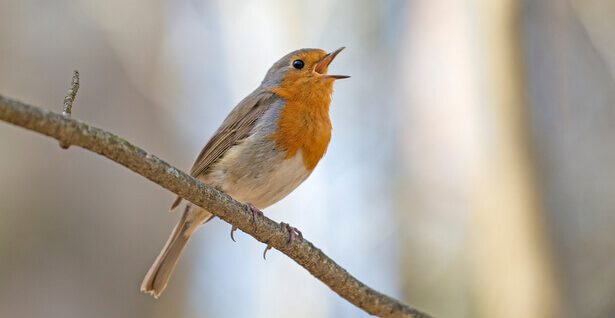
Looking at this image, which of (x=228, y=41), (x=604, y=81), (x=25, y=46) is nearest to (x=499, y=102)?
(x=604, y=81)

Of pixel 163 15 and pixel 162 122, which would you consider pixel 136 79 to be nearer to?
pixel 162 122

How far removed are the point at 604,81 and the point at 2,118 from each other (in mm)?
6016

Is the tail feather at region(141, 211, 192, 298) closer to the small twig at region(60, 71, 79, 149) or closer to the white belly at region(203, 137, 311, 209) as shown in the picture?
the white belly at region(203, 137, 311, 209)

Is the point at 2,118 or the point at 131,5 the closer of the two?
the point at 2,118

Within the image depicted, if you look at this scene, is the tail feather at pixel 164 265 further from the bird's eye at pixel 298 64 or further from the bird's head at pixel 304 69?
the bird's eye at pixel 298 64

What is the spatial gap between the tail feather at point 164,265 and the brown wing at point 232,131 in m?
0.30

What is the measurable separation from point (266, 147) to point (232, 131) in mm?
400

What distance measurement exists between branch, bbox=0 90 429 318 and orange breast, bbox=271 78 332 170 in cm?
79

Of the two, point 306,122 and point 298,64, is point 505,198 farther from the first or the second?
point 306,122

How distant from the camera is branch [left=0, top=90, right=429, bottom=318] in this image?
2.03 metres

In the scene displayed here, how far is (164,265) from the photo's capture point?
4.38m

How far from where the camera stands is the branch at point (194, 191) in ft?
6.66

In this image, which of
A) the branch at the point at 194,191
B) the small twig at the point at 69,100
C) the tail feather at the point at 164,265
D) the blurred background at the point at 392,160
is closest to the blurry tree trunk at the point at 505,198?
the blurred background at the point at 392,160

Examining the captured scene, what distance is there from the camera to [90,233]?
21.0ft
